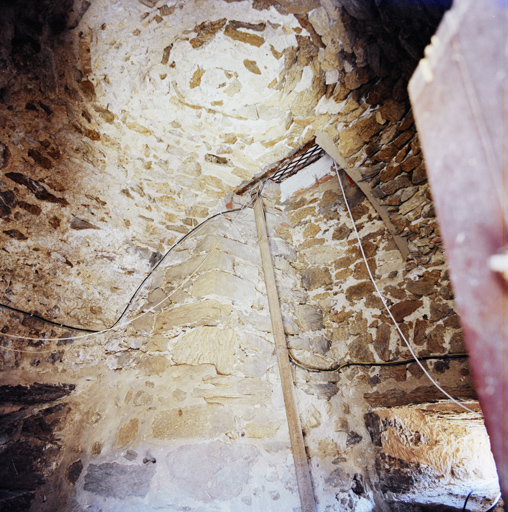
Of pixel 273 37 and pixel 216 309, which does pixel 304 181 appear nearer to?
pixel 273 37

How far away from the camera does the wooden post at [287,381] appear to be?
1.62 m

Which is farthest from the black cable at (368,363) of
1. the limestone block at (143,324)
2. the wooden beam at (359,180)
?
the limestone block at (143,324)

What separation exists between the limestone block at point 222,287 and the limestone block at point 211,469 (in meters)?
0.90

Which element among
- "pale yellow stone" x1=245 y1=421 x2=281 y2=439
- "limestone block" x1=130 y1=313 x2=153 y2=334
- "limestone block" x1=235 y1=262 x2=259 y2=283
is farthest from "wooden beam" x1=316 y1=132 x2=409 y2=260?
"limestone block" x1=130 y1=313 x2=153 y2=334

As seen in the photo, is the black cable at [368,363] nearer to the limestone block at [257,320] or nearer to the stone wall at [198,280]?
the stone wall at [198,280]

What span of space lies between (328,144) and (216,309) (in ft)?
5.01

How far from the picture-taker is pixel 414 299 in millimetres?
1902

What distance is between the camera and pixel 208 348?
1.83 m

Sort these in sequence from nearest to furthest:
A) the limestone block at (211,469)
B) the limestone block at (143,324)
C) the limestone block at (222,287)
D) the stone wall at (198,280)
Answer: the limestone block at (211,469) < the stone wall at (198,280) < the limestone block at (222,287) < the limestone block at (143,324)

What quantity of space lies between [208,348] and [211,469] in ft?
2.10

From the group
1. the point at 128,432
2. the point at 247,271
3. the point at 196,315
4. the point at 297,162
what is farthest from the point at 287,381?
the point at 297,162

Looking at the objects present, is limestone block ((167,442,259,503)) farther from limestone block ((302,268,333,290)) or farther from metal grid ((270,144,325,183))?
metal grid ((270,144,325,183))

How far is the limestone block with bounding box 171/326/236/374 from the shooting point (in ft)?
5.93

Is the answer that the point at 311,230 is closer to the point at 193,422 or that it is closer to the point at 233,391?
the point at 233,391
